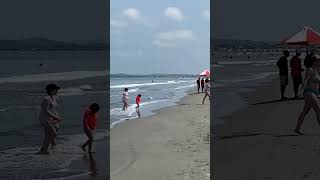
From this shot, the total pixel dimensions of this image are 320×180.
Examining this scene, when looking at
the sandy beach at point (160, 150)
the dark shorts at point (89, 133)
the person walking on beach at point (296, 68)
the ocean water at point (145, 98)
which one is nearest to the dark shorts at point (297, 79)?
the person walking on beach at point (296, 68)

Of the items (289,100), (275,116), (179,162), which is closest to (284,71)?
→ (289,100)

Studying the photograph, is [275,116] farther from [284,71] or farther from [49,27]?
[49,27]

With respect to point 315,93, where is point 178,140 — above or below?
below

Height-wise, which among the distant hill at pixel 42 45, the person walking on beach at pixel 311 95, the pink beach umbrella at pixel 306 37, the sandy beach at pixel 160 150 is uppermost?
the pink beach umbrella at pixel 306 37

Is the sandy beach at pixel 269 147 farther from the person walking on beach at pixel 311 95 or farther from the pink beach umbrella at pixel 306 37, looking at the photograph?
the pink beach umbrella at pixel 306 37

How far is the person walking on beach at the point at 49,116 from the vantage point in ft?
23.7

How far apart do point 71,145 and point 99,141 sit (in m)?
0.47

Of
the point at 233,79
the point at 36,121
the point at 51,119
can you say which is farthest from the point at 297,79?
the point at 233,79

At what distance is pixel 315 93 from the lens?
7.87 m

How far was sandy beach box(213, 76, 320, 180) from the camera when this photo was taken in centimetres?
666

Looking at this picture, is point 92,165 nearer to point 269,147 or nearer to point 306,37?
point 269,147

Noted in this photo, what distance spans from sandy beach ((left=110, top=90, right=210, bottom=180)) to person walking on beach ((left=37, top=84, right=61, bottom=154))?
1.13 meters

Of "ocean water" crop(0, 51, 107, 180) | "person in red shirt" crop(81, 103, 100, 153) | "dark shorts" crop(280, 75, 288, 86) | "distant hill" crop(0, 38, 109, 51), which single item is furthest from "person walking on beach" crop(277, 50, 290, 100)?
"person in red shirt" crop(81, 103, 100, 153)

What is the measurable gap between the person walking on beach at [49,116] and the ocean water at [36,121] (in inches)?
8.4
